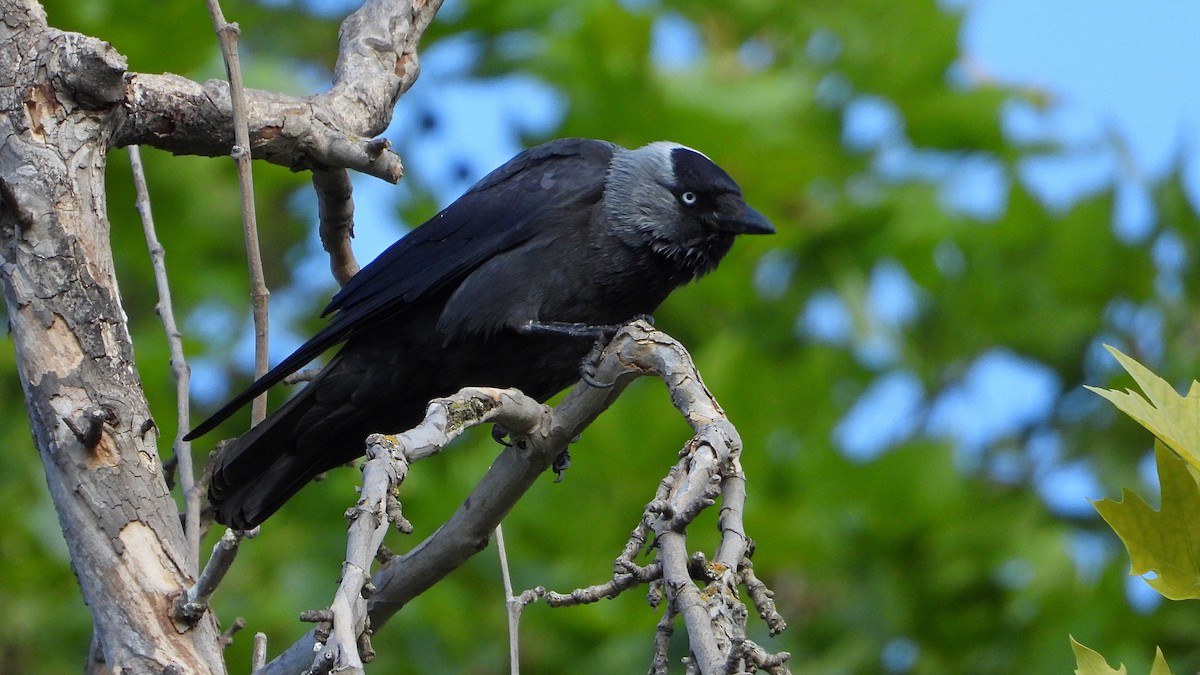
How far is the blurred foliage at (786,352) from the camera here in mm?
6918

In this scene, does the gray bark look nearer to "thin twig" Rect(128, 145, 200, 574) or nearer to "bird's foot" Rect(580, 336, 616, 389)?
"thin twig" Rect(128, 145, 200, 574)

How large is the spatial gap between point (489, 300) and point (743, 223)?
844 mm

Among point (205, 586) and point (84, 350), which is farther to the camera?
point (84, 350)

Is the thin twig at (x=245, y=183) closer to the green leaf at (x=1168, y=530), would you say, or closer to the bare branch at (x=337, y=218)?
the bare branch at (x=337, y=218)

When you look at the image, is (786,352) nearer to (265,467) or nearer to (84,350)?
(265,467)

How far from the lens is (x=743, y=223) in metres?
4.05

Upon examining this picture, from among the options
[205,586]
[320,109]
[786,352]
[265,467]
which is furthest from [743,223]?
[786,352]

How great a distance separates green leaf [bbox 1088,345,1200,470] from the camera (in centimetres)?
163

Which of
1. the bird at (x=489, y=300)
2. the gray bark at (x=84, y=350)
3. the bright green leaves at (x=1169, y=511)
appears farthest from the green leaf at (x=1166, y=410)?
the bird at (x=489, y=300)

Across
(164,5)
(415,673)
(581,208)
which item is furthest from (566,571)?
(164,5)

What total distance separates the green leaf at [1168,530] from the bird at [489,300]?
1960mm

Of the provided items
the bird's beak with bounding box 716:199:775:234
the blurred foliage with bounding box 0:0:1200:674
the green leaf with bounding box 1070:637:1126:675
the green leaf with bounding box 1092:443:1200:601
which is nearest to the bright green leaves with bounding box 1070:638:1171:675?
the green leaf with bounding box 1070:637:1126:675

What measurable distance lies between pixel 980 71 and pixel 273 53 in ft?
17.5

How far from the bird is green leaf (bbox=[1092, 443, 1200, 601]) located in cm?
196
